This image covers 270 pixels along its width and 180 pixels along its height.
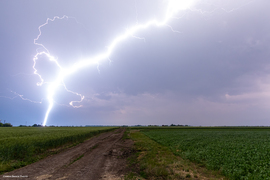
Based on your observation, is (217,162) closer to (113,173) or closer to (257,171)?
(257,171)

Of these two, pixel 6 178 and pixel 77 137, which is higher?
pixel 6 178

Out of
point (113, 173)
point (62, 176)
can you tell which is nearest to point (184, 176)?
point (113, 173)

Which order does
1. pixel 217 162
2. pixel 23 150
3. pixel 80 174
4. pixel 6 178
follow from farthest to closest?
pixel 23 150 < pixel 217 162 < pixel 80 174 < pixel 6 178

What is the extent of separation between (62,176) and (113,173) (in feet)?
12.0

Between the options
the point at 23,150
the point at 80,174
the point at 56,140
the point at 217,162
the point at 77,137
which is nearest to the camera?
the point at 80,174

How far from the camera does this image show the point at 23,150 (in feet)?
51.8

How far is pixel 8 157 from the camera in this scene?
13922 mm

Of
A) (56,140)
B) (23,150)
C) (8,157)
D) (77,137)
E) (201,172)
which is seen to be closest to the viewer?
(201,172)

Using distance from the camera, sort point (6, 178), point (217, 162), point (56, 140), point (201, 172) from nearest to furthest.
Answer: point (6, 178) → point (201, 172) → point (217, 162) → point (56, 140)

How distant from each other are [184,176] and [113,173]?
5.38 m

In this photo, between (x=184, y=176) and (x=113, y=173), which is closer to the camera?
(x=184, y=176)

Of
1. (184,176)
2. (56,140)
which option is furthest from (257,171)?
(56,140)

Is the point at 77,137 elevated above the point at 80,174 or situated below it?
below

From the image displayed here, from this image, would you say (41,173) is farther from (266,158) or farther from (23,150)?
(266,158)
